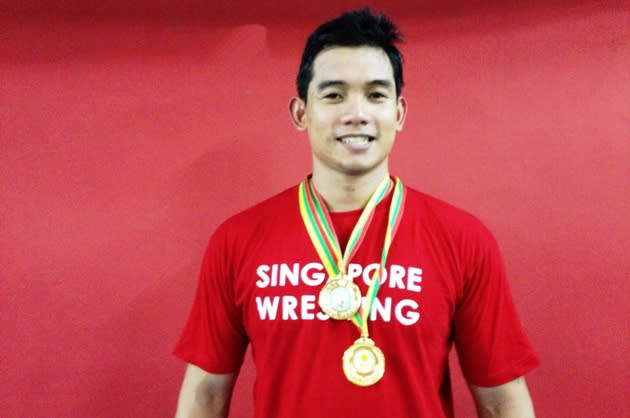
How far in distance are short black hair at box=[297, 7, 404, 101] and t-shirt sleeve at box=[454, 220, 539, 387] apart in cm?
44

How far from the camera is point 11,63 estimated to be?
5.89 ft

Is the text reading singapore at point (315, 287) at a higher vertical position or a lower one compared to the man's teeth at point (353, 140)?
lower

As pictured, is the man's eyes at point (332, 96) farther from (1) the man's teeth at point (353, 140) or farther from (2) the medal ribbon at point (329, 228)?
(2) the medal ribbon at point (329, 228)

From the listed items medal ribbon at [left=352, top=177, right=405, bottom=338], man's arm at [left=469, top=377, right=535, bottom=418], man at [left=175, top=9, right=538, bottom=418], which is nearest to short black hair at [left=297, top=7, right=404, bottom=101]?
man at [left=175, top=9, right=538, bottom=418]

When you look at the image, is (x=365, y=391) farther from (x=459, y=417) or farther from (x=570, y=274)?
(x=570, y=274)

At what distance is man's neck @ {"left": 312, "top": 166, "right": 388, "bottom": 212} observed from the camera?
1367 millimetres

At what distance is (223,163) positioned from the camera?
1.81 m

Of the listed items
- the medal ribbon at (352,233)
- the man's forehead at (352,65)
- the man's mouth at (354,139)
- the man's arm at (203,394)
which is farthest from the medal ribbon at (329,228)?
the man's arm at (203,394)

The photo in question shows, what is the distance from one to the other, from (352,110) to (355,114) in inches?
0.5

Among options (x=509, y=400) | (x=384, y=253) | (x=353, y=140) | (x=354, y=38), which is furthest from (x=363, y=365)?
(x=354, y=38)

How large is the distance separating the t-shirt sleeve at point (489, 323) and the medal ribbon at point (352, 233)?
17 centimetres

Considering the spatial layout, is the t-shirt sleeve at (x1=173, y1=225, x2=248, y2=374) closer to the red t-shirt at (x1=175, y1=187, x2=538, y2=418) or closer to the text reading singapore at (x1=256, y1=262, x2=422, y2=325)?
the red t-shirt at (x1=175, y1=187, x2=538, y2=418)

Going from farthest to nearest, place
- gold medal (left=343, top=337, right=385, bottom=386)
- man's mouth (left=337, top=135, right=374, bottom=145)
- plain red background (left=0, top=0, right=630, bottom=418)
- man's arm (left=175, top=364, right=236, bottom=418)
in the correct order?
plain red background (left=0, top=0, right=630, bottom=418) → man's arm (left=175, top=364, right=236, bottom=418) → man's mouth (left=337, top=135, right=374, bottom=145) → gold medal (left=343, top=337, right=385, bottom=386)

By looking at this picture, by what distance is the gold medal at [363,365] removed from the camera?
120 cm
